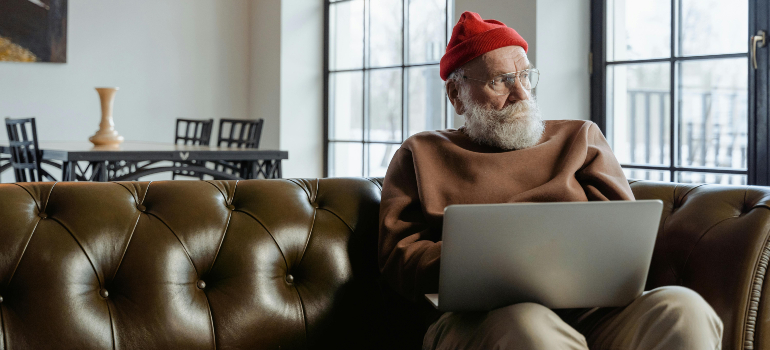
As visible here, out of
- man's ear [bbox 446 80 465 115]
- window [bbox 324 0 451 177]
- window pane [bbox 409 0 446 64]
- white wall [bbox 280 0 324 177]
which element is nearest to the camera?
man's ear [bbox 446 80 465 115]

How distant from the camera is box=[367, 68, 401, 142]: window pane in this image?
4785 mm

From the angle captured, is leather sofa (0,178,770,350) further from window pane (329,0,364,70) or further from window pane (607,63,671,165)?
window pane (329,0,364,70)

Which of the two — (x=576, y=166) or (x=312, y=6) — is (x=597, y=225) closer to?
(x=576, y=166)

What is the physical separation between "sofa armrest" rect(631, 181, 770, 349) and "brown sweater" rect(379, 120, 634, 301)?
131 millimetres

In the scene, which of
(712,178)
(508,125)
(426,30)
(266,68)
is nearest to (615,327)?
(508,125)

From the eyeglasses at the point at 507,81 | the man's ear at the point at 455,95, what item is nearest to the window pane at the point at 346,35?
the man's ear at the point at 455,95

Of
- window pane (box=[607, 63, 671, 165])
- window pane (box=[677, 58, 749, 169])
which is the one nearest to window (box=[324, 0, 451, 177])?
window pane (box=[607, 63, 671, 165])

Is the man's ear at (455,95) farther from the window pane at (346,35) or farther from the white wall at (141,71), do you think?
the white wall at (141,71)

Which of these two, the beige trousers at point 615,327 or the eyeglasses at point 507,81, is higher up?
the eyeglasses at point 507,81

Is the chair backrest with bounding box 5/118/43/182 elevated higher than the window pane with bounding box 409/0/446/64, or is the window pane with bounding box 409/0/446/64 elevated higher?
the window pane with bounding box 409/0/446/64

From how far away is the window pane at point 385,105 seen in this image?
15.7ft

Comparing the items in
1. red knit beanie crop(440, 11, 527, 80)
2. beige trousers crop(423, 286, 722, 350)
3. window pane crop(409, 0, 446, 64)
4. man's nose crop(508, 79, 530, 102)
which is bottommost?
beige trousers crop(423, 286, 722, 350)

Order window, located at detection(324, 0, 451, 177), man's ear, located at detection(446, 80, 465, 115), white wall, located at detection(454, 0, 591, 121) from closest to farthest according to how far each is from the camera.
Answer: man's ear, located at detection(446, 80, 465, 115), white wall, located at detection(454, 0, 591, 121), window, located at detection(324, 0, 451, 177)

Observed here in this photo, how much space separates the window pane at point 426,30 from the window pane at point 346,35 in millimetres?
608
